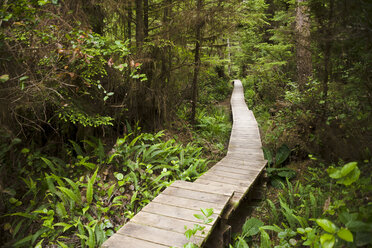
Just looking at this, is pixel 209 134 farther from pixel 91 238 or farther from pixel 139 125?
pixel 91 238

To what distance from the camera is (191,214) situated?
11.7 feet

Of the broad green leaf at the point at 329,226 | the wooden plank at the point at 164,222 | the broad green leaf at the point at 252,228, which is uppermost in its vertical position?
the broad green leaf at the point at 329,226

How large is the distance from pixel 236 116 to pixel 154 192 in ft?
26.4

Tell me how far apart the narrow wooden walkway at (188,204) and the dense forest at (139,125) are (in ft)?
2.06

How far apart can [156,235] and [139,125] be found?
4376 mm

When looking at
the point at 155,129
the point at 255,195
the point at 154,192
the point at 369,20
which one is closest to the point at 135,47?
the point at 155,129

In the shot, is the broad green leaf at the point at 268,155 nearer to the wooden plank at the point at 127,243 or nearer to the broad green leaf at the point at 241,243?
the broad green leaf at the point at 241,243

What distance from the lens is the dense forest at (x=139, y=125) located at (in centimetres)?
304

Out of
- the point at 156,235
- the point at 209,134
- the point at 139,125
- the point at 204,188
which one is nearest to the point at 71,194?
the point at 156,235

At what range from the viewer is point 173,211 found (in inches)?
143

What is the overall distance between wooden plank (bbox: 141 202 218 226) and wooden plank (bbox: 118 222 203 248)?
367 millimetres

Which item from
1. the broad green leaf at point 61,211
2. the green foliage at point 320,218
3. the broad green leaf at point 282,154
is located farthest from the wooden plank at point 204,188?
the broad green leaf at point 282,154

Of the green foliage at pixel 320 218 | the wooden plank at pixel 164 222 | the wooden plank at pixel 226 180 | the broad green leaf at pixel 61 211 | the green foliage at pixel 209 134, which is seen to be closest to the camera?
the green foliage at pixel 320 218

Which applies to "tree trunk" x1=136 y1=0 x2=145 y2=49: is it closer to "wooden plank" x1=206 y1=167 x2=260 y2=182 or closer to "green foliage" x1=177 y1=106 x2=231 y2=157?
"green foliage" x1=177 y1=106 x2=231 y2=157
